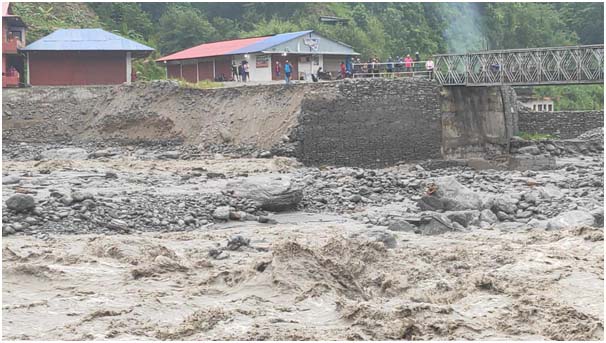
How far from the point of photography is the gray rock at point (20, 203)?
1514 cm

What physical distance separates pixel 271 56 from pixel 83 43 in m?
7.98

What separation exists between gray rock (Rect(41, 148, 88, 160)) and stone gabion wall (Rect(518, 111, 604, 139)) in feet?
70.6

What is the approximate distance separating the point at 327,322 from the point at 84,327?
2.44 m

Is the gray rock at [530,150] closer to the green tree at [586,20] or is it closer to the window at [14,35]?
the window at [14,35]

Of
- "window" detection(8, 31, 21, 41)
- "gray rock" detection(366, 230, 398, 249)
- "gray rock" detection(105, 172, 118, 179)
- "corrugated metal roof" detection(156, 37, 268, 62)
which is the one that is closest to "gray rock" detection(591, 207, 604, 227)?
"gray rock" detection(366, 230, 398, 249)

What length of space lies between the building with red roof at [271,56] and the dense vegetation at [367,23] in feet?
20.4

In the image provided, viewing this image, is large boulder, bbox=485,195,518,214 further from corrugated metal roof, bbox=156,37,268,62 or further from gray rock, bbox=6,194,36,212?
corrugated metal roof, bbox=156,37,268,62

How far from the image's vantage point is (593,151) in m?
36.4

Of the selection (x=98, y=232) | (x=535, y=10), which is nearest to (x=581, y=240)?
(x=98, y=232)

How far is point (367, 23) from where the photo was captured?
5916cm

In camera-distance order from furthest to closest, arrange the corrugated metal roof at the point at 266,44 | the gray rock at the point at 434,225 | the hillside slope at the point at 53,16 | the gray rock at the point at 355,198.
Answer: the hillside slope at the point at 53,16
the corrugated metal roof at the point at 266,44
the gray rock at the point at 355,198
the gray rock at the point at 434,225

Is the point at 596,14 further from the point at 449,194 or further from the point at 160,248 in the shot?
the point at 160,248

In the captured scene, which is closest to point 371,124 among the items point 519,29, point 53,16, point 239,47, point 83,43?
point 239,47

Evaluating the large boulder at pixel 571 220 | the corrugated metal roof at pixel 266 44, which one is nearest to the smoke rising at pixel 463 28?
the corrugated metal roof at pixel 266 44
